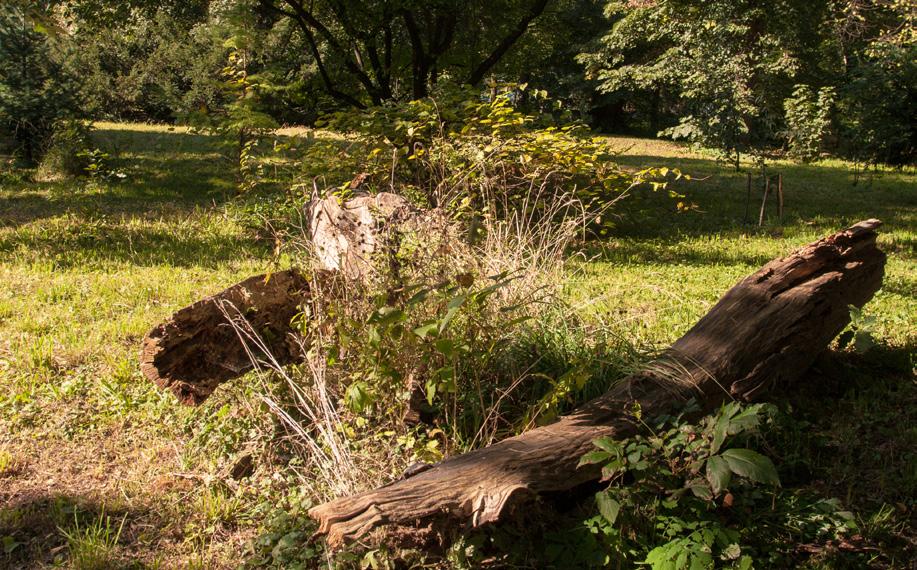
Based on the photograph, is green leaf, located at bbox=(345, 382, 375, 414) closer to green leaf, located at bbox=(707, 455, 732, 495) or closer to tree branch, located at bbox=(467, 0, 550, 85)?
green leaf, located at bbox=(707, 455, 732, 495)

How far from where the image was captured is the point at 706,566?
8.80ft

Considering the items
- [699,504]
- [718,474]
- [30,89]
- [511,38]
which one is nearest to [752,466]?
[718,474]

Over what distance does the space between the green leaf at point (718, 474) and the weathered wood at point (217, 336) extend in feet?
7.87

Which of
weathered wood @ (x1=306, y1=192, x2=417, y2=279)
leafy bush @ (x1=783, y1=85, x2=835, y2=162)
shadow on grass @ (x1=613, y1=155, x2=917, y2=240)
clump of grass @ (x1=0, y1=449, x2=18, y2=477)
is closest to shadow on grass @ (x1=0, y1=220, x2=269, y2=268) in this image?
weathered wood @ (x1=306, y1=192, x2=417, y2=279)

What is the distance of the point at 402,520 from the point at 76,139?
1054 centimetres

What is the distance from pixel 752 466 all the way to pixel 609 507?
1.80ft

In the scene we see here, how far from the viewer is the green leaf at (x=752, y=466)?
2.70 meters

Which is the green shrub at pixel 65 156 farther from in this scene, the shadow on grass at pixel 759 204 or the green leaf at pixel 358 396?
the green leaf at pixel 358 396

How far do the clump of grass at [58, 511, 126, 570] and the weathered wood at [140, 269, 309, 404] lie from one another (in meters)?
0.91

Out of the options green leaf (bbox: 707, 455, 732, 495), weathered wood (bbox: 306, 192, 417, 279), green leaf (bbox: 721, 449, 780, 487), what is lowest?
green leaf (bbox: 707, 455, 732, 495)

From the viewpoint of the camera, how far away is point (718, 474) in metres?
2.78

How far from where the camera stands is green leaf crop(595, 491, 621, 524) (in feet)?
8.98

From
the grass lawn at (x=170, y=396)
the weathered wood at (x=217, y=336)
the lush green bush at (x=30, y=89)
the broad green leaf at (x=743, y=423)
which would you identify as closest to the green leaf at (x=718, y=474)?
the broad green leaf at (x=743, y=423)

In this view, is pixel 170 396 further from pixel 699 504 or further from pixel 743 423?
pixel 743 423
